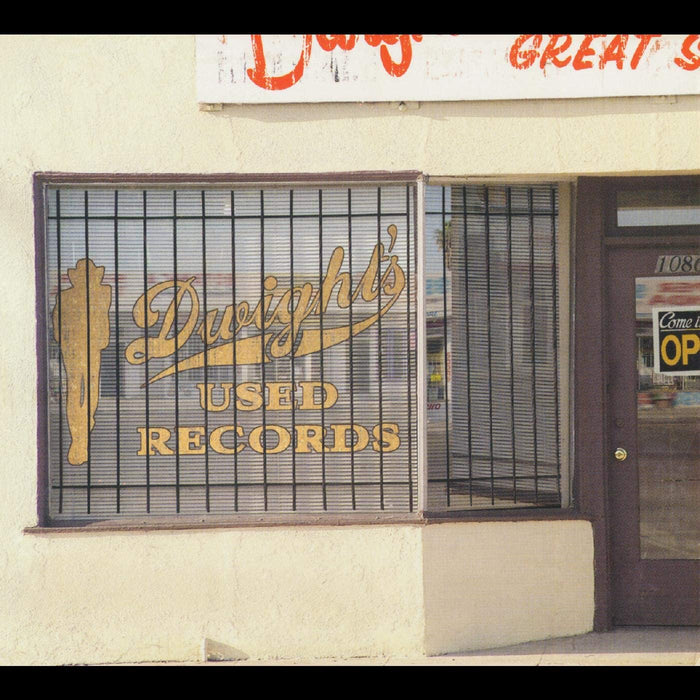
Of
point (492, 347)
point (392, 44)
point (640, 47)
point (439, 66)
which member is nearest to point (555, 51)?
point (640, 47)

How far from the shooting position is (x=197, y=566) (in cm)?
532

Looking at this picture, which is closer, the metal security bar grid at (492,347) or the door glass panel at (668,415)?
the metal security bar grid at (492,347)

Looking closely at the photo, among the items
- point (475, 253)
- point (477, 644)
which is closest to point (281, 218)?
point (475, 253)

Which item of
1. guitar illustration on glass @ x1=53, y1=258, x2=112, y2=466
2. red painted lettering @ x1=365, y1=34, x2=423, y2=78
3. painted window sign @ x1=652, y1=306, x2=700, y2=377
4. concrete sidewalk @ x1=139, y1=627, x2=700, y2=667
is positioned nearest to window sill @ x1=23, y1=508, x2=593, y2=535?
guitar illustration on glass @ x1=53, y1=258, x2=112, y2=466

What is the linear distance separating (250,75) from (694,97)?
248cm

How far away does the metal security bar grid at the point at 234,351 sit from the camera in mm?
5422

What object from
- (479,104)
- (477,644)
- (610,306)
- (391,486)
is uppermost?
(479,104)

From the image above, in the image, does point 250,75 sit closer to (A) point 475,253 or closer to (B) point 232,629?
(A) point 475,253

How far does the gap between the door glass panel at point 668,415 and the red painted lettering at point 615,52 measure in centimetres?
129

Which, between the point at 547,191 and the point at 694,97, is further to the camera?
the point at 547,191

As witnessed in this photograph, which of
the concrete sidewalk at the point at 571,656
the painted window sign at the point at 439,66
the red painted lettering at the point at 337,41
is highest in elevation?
the red painted lettering at the point at 337,41

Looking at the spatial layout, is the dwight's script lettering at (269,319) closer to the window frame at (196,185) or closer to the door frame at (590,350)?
the window frame at (196,185)

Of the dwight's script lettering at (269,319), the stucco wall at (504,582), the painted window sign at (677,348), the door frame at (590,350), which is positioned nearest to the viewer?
the stucco wall at (504,582)

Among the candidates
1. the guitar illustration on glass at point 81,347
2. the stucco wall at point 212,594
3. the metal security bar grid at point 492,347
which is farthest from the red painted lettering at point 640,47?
the guitar illustration on glass at point 81,347
